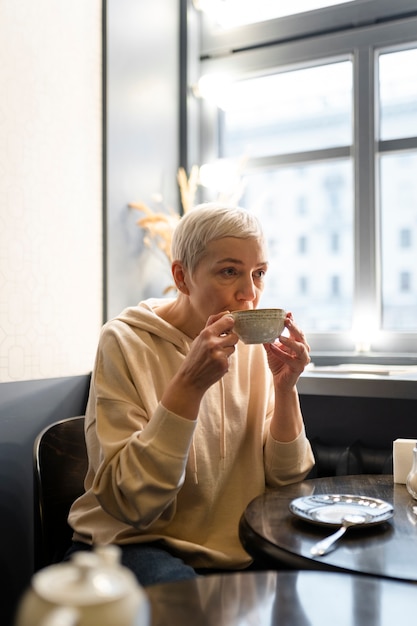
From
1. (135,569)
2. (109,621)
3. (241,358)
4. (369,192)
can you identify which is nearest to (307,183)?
(369,192)

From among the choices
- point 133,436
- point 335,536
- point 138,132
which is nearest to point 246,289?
point 133,436

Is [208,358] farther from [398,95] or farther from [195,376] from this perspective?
[398,95]

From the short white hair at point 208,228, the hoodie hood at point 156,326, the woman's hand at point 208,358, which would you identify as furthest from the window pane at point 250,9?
the woman's hand at point 208,358

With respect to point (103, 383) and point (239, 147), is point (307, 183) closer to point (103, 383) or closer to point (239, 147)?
point (239, 147)

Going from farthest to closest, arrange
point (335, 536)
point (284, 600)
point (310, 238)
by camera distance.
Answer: point (310, 238) → point (335, 536) → point (284, 600)

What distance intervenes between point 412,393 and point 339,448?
15.8 inches

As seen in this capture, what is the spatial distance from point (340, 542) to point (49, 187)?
5.39ft

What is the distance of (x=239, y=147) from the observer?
11.2 feet

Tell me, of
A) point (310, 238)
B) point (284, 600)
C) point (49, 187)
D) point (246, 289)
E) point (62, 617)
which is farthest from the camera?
point (310, 238)

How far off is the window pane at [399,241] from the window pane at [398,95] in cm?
13

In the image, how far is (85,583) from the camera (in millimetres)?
497

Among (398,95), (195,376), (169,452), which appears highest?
(398,95)

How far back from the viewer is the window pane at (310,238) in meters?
3.10

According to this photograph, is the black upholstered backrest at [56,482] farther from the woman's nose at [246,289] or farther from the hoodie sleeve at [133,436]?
the woman's nose at [246,289]
